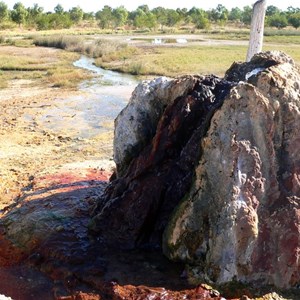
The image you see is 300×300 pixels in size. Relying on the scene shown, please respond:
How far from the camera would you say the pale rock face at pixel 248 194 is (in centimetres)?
548

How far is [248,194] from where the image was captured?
218 inches

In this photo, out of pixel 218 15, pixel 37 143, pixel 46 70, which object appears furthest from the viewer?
pixel 218 15

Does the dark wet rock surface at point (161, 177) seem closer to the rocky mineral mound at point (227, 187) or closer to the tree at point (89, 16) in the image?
the rocky mineral mound at point (227, 187)

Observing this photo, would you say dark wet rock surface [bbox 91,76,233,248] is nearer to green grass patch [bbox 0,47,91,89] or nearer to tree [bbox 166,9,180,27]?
green grass patch [bbox 0,47,91,89]

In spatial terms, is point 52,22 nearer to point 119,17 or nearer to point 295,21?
point 119,17

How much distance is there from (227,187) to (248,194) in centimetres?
24

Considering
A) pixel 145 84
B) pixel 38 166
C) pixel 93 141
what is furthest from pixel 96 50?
pixel 145 84

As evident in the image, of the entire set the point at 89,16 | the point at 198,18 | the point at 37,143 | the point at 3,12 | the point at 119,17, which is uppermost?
the point at 198,18

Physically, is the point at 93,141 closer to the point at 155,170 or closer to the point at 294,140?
the point at 155,170

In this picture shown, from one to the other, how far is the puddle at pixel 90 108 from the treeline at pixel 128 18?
47918mm

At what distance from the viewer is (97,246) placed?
639cm

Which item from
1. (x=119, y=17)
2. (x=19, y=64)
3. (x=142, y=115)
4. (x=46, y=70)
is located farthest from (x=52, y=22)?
(x=142, y=115)

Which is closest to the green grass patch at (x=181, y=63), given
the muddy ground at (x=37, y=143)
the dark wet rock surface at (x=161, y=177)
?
the muddy ground at (x=37, y=143)

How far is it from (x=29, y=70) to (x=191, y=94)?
80.2 feet
